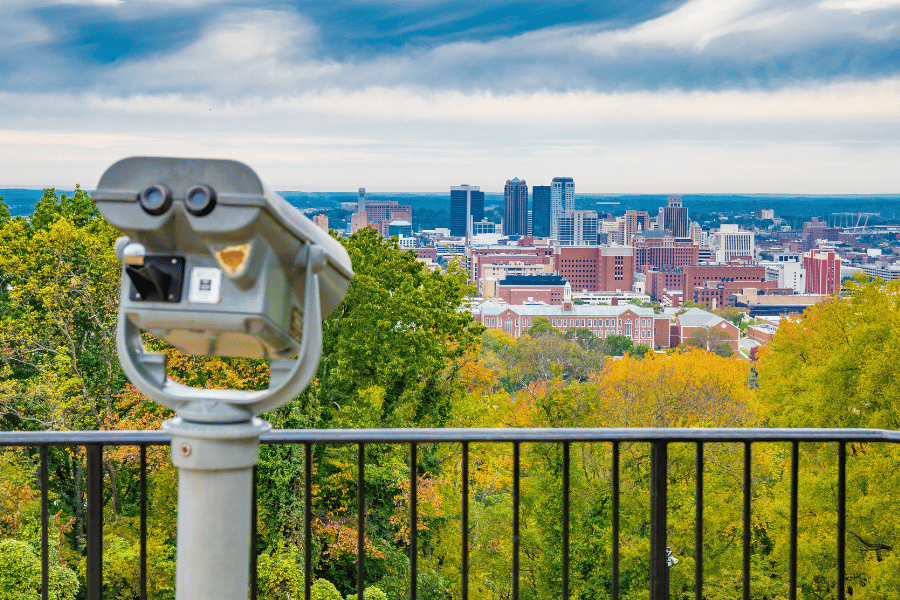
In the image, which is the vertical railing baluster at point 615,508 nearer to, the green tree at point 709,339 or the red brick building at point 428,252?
the green tree at point 709,339

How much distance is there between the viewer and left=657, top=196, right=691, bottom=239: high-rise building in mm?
191750

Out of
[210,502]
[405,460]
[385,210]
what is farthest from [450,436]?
[385,210]

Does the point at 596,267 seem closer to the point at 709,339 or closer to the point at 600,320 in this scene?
the point at 600,320

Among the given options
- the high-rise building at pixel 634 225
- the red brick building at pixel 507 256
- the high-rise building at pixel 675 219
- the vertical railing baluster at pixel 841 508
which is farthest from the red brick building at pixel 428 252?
the vertical railing baluster at pixel 841 508

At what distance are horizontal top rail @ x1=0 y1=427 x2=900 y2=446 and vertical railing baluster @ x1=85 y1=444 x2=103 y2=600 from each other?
0.07m

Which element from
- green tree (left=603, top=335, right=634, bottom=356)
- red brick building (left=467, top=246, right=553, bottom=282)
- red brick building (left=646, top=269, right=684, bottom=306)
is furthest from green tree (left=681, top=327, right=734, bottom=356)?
red brick building (left=467, top=246, right=553, bottom=282)

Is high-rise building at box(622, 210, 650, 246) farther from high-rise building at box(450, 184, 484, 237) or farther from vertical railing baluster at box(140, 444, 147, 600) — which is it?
→ vertical railing baluster at box(140, 444, 147, 600)

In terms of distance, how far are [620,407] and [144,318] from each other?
28947 millimetres

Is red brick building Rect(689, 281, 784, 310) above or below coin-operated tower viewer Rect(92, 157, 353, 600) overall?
below

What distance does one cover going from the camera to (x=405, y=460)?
1991 centimetres

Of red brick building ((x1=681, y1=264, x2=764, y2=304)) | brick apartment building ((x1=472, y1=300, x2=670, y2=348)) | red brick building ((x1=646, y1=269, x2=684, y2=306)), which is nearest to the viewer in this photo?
brick apartment building ((x1=472, y1=300, x2=670, y2=348))

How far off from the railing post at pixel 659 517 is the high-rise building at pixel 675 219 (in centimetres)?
19315

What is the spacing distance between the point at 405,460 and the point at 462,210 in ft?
542

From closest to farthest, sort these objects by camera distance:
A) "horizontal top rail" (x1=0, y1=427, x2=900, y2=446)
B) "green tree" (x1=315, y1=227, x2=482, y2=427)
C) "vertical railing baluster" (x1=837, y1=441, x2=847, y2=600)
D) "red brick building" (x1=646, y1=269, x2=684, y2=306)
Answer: "horizontal top rail" (x1=0, y1=427, x2=900, y2=446) → "vertical railing baluster" (x1=837, y1=441, x2=847, y2=600) → "green tree" (x1=315, y1=227, x2=482, y2=427) → "red brick building" (x1=646, y1=269, x2=684, y2=306)
